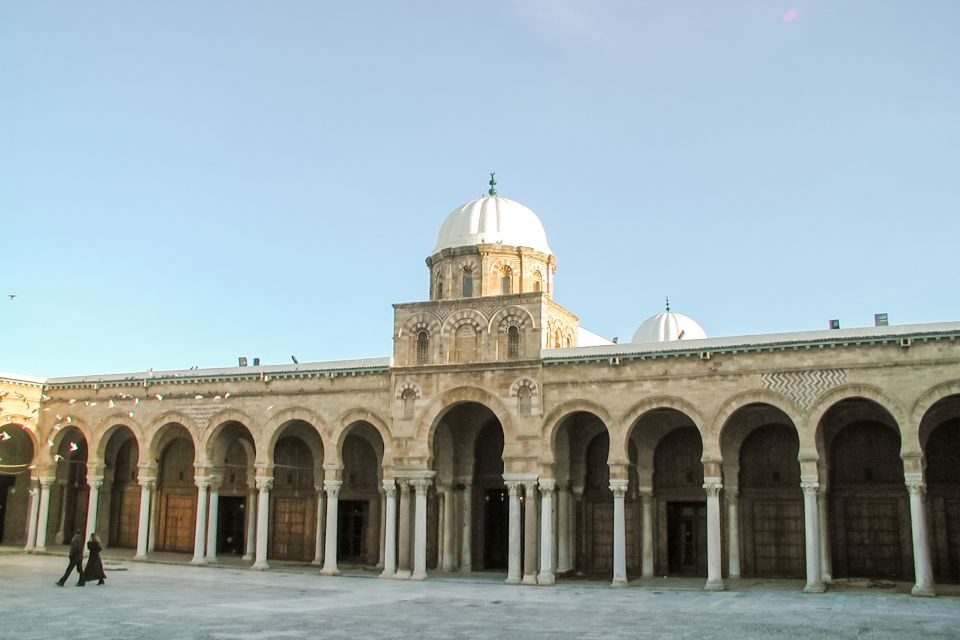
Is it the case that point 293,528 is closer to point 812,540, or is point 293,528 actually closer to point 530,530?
point 530,530

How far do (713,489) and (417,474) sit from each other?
7677 millimetres

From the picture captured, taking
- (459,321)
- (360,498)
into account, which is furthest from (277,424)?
(459,321)

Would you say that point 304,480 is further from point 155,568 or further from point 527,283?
point 527,283

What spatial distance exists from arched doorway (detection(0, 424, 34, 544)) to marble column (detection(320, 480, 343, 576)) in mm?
12722

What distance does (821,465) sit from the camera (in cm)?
2230

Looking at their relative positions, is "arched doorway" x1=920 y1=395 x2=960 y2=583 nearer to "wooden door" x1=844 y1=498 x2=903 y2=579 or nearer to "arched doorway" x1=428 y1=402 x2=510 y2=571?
"wooden door" x1=844 y1=498 x2=903 y2=579

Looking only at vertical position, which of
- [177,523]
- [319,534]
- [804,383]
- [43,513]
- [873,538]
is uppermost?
[804,383]

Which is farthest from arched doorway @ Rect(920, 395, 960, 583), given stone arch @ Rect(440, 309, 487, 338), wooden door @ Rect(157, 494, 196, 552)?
wooden door @ Rect(157, 494, 196, 552)

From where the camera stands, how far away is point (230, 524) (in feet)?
102

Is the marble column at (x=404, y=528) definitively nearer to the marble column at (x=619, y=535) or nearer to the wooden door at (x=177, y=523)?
the marble column at (x=619, y=535)

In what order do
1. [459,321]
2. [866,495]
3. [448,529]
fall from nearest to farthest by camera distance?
[866,495]
[459,321]
[448,529]

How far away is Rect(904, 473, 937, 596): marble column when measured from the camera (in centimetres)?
1964

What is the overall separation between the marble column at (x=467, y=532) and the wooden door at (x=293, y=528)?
207 inches

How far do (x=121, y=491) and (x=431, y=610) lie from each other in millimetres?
18649
